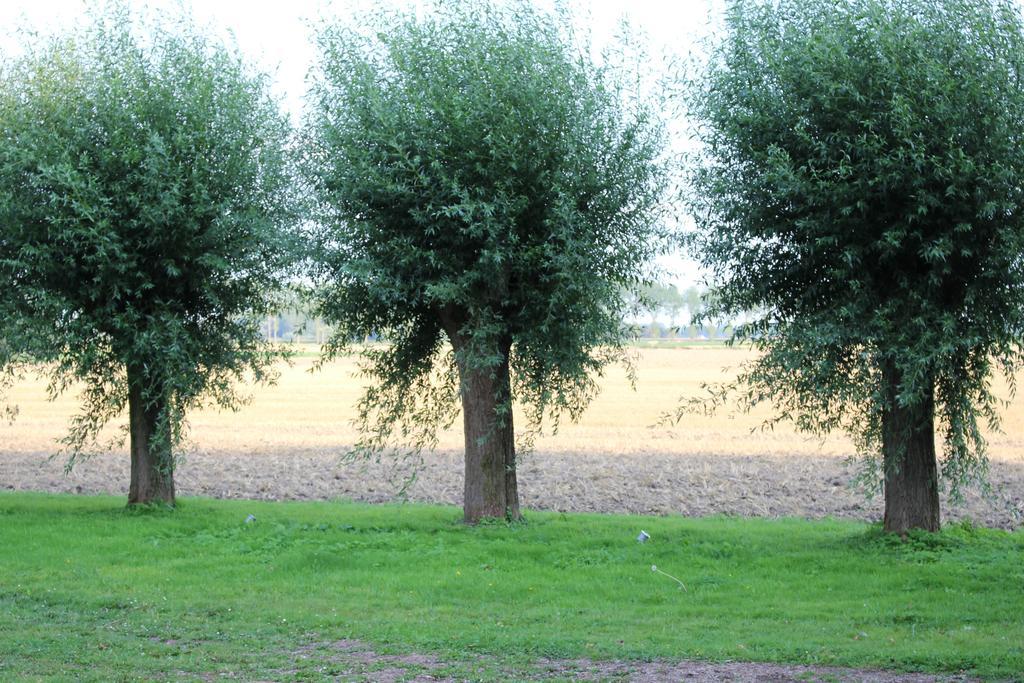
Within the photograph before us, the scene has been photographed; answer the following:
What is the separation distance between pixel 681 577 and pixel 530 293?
5.10 metres

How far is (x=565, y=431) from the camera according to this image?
130 ft

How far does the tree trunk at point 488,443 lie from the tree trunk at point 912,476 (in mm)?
6094

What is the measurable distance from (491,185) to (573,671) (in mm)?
8889

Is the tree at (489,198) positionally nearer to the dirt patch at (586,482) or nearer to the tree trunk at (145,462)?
the tree trunk at (145,462)

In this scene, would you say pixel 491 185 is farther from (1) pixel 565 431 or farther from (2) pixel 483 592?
(1) pixel 565 431

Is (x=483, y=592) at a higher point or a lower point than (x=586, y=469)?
lower

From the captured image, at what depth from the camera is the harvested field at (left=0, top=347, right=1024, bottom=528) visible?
23.8 m

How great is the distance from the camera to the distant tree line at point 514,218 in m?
14.9

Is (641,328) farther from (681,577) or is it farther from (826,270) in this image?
(681,577)

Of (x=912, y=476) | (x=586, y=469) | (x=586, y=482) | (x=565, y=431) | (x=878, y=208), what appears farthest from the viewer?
(x=565, y=431)

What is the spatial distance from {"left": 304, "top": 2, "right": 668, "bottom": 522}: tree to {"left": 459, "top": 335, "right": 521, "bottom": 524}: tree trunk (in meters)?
0.02

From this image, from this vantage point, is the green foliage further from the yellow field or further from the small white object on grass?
the yellow field

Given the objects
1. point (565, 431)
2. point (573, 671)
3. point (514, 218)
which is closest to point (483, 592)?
point (573, 671)

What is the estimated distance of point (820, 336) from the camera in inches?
580
